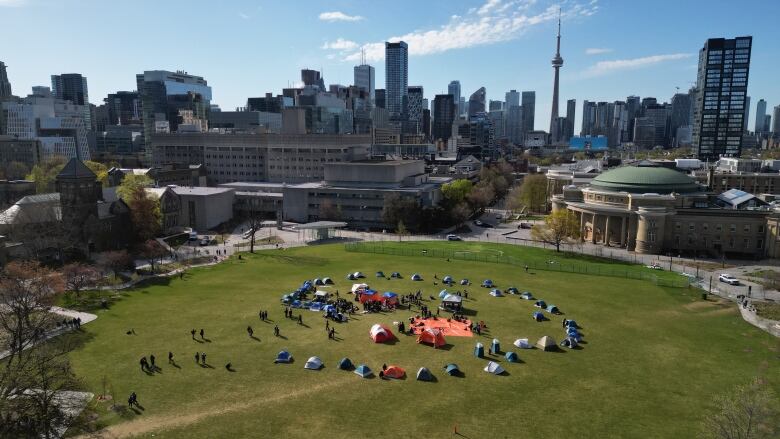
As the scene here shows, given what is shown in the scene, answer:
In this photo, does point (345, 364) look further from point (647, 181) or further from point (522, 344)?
point (647, 181)

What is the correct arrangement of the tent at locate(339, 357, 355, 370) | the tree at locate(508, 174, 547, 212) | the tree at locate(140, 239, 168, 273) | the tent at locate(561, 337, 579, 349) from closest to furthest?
1. the tent at locate(339, 357, 355, 370)
2. the tent at locate(561, 337, 579, 349)
3. the tree at locate(140, 239, 168, 273)
4. the tree at locate(508, 174, 547, 212)

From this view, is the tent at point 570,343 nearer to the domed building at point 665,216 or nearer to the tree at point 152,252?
the domed building at point 665,216

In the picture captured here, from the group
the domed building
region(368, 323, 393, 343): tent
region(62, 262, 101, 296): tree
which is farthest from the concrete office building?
region(368, 323, 393, 343): tent

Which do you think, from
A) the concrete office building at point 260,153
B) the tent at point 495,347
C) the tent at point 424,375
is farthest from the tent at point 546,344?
the concrete office building at point 260,153

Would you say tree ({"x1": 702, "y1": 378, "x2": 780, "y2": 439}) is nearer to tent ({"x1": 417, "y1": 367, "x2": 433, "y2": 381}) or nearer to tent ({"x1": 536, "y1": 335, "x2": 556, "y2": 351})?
tent ({"x1": 536, "y1": 335, "x2": 556, "y2": 351})

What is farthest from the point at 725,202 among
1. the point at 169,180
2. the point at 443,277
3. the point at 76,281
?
the point at 169,180

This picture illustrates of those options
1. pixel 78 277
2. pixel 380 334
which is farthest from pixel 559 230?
pixel 78 277
